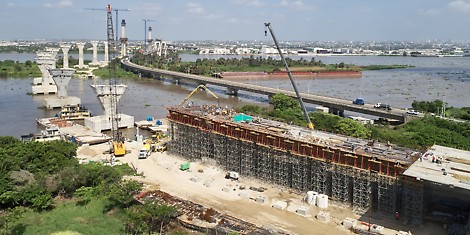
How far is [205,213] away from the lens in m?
22.6

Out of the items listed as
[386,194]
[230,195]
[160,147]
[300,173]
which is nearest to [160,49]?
[160,147]

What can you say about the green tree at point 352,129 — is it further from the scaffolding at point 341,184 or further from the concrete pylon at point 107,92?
the concrete pylon at point 107,92

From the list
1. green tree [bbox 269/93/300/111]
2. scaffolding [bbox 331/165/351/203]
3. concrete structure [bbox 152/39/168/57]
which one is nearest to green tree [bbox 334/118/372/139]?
green tree [bbox 269/93/300/111]

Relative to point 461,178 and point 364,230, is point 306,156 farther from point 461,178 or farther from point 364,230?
point 461,178

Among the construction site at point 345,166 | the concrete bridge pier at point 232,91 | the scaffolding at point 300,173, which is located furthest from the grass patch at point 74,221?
the concrete bridge pier at point 232,91

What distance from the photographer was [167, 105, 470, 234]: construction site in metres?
21.6

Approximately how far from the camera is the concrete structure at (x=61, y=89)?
193 ft

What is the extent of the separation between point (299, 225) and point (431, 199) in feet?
24.4

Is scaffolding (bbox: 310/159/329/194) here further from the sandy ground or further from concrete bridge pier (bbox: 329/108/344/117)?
concrete bridge pier (bbox: 329/108/344/117)

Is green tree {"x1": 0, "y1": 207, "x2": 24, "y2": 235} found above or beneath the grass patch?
above

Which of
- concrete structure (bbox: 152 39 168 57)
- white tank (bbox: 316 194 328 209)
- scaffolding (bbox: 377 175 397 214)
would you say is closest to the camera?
scaffolding (bbox: 377 175 397 214)

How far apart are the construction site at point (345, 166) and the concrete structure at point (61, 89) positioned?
107ft

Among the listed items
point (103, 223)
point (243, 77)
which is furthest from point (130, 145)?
point (243, 77)

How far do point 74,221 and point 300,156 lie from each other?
13.3 metres
